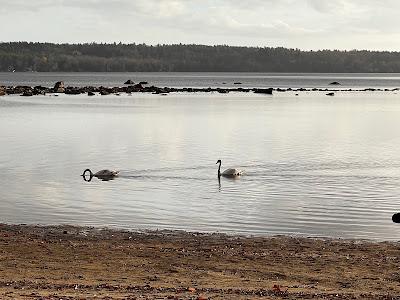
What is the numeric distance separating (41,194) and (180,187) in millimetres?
6085

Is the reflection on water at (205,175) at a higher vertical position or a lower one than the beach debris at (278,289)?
lower

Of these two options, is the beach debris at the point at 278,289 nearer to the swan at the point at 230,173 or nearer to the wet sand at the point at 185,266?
the wet sand at the point at 185,266

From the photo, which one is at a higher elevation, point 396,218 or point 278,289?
point 278,289

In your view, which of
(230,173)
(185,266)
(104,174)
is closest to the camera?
(185,266)

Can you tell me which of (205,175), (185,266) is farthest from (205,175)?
(185,266)

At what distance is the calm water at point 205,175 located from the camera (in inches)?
1030

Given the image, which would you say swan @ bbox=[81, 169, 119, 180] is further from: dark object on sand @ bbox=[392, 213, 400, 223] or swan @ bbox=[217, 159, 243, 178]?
dark object on sand @ bbox=[392, 213, 400, 223]

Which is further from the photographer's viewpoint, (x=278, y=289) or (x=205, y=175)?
(x=205, y=175)

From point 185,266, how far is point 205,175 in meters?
19.1

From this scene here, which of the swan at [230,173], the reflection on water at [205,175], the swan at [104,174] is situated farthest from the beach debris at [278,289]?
the swan at [104,174]

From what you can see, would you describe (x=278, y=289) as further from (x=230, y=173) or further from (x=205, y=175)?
(x=205, y=175)

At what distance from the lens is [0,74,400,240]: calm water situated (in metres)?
26.2

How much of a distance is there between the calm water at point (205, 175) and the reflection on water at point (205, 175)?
0.06m

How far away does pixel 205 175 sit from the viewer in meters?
37.7
